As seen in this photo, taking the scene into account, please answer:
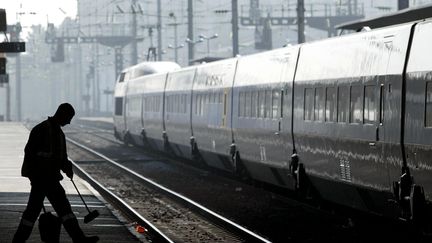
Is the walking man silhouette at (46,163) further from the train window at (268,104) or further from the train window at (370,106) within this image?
the train window at (268,104)

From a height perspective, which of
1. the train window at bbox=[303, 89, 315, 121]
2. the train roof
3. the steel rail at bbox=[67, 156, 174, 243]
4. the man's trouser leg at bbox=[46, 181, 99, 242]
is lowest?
the steel rail at bbox=[67, 156, 174, 243]

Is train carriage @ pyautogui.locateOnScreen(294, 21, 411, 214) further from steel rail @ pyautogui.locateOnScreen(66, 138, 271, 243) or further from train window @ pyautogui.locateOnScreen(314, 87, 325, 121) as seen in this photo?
steel rail @ pyautogui.locateOnScreen(66, 138, 271, 243)

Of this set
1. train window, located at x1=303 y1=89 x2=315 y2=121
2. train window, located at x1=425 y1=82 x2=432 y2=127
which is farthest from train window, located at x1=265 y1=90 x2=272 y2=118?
train window, located at x1=425 y1=82 x2=432 y2=127

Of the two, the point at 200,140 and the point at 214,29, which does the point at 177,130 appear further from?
the point at 214,29

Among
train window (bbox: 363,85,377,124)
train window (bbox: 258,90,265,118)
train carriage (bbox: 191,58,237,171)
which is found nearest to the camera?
train window (bbox: 363,85,377,124)

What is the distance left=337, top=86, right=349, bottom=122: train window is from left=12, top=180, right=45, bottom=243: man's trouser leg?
568cm

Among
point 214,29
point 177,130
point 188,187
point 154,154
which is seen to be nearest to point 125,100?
point 154,154

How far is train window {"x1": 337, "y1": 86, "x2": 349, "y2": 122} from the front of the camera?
699 inches

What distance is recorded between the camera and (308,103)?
66.5ft

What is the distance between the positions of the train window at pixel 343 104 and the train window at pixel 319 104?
1023 mm

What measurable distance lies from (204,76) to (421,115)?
19.1 meters

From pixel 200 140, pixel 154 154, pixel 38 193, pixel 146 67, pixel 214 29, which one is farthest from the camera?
pixel 214 29

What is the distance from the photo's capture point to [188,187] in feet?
92.6

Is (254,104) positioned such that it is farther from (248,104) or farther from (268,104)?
(268,104)
